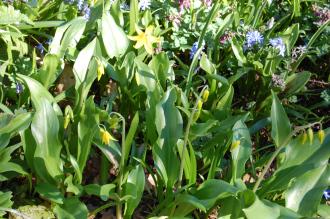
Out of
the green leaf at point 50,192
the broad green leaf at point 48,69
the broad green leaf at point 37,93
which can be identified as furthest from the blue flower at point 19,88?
the green leaf at point 50,192

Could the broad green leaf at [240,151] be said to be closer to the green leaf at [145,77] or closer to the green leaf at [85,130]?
the green leaf at [145,77]

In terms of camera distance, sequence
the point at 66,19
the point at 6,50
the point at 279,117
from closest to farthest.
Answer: the point at 279,117
the point at 6,50
the point at 66,19

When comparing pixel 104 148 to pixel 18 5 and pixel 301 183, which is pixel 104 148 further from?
pixel 18 5

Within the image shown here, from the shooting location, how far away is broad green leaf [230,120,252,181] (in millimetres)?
2306

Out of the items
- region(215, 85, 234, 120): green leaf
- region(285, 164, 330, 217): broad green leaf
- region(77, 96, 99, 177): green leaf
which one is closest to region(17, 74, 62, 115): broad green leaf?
region(77, 96, 99, 177): green leaf

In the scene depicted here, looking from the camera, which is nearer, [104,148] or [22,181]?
[104,148]

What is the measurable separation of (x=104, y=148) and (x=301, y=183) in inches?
33.6

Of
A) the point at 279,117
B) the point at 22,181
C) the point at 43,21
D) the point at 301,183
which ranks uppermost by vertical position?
the point at 43,21

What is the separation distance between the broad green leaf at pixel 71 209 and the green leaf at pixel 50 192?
0.09 feet

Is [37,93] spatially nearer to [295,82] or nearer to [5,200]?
[5,200]

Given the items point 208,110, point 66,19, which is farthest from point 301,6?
point 66,19

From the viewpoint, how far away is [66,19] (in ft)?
10.2

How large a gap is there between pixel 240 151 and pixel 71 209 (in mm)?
761

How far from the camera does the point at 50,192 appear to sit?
7.45 feet
